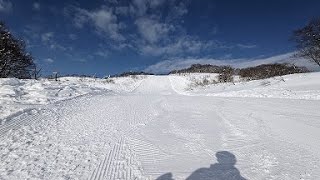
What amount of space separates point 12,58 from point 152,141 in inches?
901

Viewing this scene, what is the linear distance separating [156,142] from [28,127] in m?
3.27

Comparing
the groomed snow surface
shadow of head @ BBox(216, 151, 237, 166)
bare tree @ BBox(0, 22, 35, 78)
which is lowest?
shadow of head @ BBox(216, 151, 237, 166)

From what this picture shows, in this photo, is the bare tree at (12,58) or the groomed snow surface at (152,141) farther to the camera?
the bare tree at (12,58)

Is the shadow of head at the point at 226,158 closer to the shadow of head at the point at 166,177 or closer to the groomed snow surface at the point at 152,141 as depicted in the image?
the groomed snow surface at the point at 152,141

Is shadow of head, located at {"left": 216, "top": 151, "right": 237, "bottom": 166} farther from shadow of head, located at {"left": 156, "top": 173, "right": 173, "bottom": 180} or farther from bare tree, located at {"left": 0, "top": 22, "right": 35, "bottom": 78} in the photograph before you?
bare tree, located at {"left": 0, "top": 22, "right": 35, "bottom": 78}

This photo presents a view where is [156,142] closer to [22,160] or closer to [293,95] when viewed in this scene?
[22,160]

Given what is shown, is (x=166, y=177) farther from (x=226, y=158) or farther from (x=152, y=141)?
(x=152, y=141)

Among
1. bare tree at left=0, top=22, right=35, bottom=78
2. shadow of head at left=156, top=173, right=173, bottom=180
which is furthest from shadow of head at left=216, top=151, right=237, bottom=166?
bare tree at left=0, top=22, right=35, bottom=78

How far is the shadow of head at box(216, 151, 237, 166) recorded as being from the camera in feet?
20.6

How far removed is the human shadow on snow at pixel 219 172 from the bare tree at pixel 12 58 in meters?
23.6

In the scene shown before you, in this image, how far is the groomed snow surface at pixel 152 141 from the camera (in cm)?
568

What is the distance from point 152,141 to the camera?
7.87 metres

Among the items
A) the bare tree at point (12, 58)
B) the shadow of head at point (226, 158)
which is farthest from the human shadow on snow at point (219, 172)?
the bare tree at point (12, 58)

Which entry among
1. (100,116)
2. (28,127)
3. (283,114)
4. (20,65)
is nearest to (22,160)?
(28,127)
